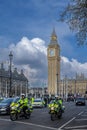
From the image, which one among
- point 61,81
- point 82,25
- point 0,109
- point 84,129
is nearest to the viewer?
point 84,129

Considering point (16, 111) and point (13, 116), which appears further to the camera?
point (16, 111)

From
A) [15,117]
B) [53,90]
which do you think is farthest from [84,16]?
[53,90]

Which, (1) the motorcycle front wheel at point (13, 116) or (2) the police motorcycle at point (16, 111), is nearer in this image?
(1) the motorcycle front wheel at point (13, 116)

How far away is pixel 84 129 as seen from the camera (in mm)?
20344

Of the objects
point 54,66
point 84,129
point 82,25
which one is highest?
point 54,66

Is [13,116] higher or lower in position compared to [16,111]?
lower

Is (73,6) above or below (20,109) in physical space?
above

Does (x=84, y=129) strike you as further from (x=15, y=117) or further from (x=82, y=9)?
(x=15, y=117)

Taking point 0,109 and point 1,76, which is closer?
point 0,109

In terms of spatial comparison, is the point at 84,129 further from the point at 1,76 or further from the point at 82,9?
the point at 1,76

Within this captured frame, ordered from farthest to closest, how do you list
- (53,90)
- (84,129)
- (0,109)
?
(53,90)
(0,109)
(84,129)

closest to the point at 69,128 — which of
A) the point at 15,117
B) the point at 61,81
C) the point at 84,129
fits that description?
the point at 84,129

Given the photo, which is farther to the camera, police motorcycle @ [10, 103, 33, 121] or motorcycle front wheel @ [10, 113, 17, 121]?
police motorcycle @ [10, 103, 33, 121]

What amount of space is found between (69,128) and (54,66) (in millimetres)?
166105
